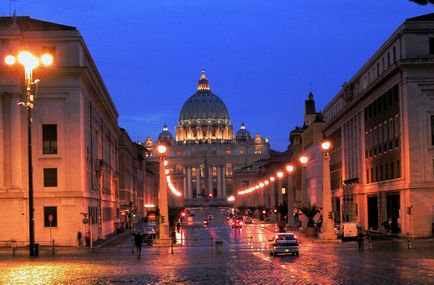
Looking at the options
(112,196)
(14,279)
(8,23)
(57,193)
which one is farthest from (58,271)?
(112,196)

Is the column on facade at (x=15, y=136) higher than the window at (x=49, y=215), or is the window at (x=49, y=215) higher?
the column on facade at (x=15, y=136)

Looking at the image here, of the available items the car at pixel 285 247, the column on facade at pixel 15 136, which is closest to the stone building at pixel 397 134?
the car at pixel 285 247

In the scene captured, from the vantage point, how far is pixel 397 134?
70875 millimetres

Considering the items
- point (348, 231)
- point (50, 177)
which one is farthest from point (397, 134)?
point (50, 177)

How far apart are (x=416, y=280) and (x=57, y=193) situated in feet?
134

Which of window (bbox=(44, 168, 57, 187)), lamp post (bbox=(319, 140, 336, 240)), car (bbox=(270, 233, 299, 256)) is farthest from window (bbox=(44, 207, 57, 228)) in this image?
car (bbox=(270, 233, 299, 256))

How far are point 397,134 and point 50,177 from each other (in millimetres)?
26583

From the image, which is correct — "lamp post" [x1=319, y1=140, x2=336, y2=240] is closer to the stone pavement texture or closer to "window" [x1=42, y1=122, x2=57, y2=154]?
the stone pavement texture

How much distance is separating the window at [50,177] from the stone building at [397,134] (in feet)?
82.4

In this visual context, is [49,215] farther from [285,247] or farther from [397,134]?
[397,134]

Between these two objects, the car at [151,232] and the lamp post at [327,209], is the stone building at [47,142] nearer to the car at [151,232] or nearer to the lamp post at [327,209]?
the car at [151,232]

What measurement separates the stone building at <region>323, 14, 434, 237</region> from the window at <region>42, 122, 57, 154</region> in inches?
1001

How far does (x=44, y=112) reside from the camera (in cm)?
6481

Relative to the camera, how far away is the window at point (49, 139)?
65.1 m
